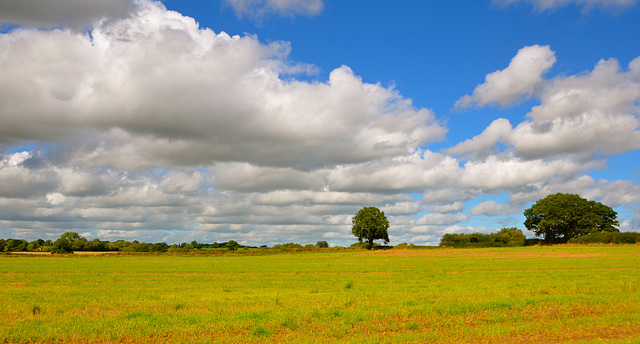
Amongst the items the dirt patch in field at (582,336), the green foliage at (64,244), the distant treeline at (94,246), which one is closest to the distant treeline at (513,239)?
the distant treeline at (94,246)

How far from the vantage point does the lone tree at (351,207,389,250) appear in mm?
134875

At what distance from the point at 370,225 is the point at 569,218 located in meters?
60.4

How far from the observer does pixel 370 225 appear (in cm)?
13512

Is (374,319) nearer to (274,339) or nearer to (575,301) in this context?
(274,339)

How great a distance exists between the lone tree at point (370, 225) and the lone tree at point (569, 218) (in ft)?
157

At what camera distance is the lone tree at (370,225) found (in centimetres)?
13488

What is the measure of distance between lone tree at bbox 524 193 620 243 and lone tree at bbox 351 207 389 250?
4781 centimetres

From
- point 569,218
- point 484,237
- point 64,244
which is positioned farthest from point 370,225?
point 64,244

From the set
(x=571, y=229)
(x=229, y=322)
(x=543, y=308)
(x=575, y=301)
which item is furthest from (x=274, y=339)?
(x=571, y=229)

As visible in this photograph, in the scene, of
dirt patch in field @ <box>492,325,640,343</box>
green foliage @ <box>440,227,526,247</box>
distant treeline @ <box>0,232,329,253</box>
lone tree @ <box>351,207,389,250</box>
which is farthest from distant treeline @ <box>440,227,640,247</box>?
dirt patch in field @ <box>492,325,640,343</box>

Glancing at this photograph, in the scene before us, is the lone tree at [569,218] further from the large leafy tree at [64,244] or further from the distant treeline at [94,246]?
the large leafy tree at [64,244]

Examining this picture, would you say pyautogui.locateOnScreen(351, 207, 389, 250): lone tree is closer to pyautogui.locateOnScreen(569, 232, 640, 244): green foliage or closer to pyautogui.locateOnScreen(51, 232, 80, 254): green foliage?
pyautogui.locateOnScreen(569, 232, 640, 244): green foliage

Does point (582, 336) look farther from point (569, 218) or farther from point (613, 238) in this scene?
point (569, 218)

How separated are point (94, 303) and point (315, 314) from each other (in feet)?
39.9
